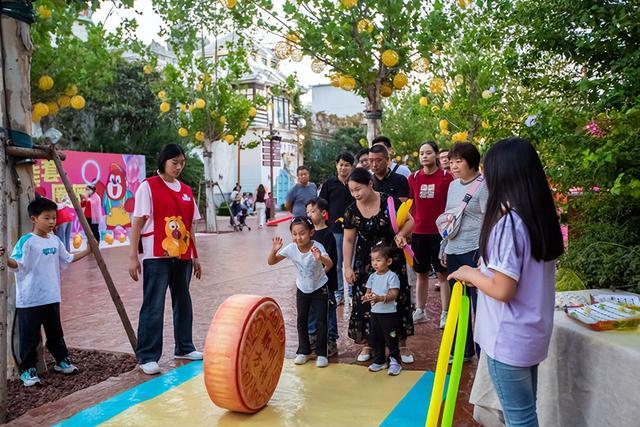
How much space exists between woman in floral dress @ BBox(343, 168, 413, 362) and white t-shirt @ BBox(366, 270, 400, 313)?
0.09m

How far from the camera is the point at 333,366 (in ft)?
16.8

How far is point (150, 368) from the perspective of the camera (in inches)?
196

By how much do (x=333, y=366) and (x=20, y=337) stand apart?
258cm

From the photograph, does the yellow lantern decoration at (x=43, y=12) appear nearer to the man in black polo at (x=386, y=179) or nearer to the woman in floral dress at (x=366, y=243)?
the man in black polo at (x=386, y=179)

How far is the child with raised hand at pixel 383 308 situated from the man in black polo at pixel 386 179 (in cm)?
113

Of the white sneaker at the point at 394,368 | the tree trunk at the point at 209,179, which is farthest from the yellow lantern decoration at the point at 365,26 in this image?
the tree trunk at the point at 209,179

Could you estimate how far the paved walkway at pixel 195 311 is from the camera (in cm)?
455

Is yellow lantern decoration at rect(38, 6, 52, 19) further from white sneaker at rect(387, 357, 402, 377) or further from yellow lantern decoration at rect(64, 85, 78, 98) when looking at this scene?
white sneaker at rect(387, 357, 402, 377)

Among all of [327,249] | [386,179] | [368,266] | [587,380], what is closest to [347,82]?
[386,179]

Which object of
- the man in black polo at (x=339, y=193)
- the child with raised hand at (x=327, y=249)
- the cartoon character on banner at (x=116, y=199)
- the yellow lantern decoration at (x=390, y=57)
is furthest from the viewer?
the cartoon character on banner at (x=116, y=199)

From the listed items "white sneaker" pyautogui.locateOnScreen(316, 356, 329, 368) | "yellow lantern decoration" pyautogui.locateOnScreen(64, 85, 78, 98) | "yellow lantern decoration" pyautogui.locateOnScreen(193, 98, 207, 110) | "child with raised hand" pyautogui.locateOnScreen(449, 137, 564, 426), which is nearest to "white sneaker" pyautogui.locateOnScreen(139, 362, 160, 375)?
"white sneaker" pyautogui.locateOnScreen(316, 356, 329, 368)

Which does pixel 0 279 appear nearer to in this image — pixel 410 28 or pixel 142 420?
pixel 142 420

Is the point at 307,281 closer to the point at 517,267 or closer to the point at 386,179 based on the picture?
the point at 386,179

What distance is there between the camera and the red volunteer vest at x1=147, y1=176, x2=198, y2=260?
16.5 feet
